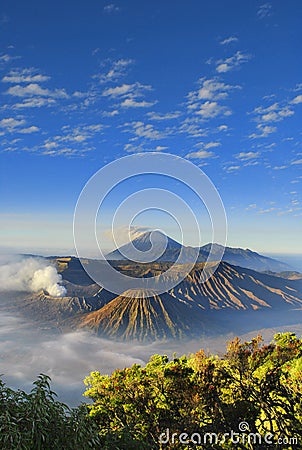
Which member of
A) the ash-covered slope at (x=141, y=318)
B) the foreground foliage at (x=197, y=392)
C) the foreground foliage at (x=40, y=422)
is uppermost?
the foreground foliage at (x=40, y=422)

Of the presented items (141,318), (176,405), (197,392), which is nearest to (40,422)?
(197,392)

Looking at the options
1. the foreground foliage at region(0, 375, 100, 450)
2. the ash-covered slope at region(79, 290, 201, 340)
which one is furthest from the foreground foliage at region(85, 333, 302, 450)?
the ash-covered slope at region(79, 290, 201, 340)

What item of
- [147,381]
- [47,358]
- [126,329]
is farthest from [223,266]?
[147,381]

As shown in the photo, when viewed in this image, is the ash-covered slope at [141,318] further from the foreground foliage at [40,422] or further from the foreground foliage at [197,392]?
the foreground foliage at [40,422]

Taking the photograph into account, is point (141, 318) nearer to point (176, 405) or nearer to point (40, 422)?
point (176, 405)

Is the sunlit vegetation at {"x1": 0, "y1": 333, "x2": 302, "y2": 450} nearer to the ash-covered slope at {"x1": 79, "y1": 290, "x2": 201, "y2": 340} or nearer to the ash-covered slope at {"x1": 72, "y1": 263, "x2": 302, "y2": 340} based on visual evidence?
the ash-covered slope at {"x1": 72, "y1": 263, "x2": 302, "y2": 340}

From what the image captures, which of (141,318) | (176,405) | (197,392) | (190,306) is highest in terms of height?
(197,392)

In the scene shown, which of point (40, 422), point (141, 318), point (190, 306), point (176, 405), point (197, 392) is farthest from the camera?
point (190, 306)

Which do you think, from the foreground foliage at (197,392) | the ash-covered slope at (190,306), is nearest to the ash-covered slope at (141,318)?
the ash-covered slope at (190,306)

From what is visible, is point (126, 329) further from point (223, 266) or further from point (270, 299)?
point (270, 299)
